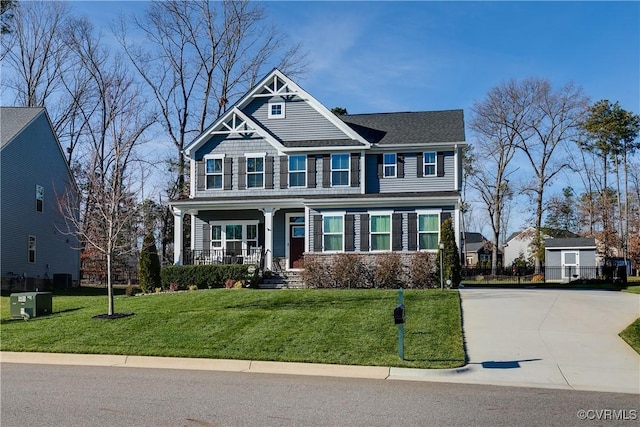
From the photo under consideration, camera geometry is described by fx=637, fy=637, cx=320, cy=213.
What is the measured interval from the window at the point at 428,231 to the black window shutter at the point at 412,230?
0.11 meters

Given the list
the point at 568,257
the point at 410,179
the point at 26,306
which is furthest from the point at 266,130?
the point at 568,257

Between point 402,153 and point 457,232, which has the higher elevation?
point 402,153

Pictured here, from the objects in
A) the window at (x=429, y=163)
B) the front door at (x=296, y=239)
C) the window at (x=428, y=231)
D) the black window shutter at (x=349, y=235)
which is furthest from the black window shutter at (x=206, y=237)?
the window at (x=429, y=163)

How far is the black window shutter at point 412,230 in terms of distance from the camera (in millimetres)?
24328

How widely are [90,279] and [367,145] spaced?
25.6m

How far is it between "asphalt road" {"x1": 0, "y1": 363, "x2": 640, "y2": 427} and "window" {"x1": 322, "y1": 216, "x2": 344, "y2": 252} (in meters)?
14.1

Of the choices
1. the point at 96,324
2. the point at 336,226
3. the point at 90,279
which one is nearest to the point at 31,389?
the point at 96,324

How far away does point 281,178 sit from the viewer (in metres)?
26.9

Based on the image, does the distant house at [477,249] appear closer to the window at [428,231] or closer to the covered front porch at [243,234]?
the covered front porch at [243,234]

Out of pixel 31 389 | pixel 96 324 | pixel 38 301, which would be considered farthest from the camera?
pixel 38 301

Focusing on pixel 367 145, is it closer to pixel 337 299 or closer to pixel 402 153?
pixel 402 153

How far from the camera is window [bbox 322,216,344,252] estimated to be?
2497 centimetres

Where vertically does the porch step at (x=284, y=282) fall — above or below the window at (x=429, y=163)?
below

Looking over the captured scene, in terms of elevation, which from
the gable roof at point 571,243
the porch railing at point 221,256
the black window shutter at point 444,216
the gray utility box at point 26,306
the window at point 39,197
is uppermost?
the window at point 39,197
